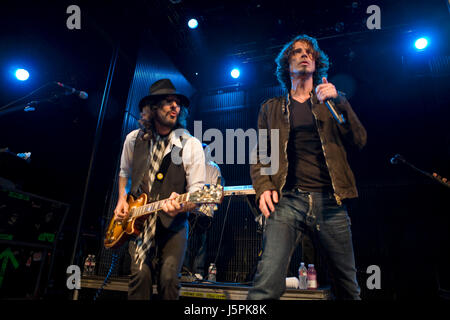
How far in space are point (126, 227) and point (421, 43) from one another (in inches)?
252

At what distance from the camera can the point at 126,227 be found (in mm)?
2484

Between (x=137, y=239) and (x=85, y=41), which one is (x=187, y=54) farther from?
(x=137, y=239)

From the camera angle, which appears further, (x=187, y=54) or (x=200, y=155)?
(x=187, y=54)


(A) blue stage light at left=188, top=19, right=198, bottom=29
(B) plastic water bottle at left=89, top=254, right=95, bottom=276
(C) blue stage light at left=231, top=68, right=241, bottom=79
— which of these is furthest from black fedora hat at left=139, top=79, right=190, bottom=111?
(C) blue stage light at left=231, top=68, right=241, bottom=79

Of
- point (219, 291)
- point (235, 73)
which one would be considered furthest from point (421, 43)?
point (219, 291)

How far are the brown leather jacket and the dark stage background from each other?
3.46m

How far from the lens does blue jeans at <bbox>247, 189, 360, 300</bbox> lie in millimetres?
1524

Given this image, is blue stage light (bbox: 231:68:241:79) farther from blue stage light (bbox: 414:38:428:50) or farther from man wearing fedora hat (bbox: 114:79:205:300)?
man wearing fedora hat (bbox: 114:79:205:300)

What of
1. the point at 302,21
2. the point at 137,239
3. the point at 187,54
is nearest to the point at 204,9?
the point at 187,54

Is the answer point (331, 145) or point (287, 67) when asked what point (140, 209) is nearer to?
point (331, 145)

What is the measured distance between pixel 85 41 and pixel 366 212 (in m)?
6.12
